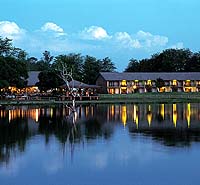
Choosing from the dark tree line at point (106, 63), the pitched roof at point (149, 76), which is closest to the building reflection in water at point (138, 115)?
the dark tree line at point (106, 63)

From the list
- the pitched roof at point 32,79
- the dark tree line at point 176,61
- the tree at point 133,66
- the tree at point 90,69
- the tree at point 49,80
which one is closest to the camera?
the tree at point 49,80

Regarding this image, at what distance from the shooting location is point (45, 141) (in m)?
21.0

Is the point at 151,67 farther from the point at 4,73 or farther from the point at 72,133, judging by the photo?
the point at 72,133

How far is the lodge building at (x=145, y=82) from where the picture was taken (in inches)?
4018

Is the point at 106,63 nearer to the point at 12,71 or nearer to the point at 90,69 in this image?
the point at 90,69

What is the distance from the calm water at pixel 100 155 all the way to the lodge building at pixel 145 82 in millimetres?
75074

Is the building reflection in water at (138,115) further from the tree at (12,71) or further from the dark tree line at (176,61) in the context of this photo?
the dark tree line at (176,61)

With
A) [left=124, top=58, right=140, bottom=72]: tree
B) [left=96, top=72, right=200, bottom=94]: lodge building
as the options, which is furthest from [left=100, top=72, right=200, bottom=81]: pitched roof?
[left=124, top=58, right=140, bottom=72]: tree

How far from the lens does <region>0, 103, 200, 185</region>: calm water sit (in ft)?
42.4

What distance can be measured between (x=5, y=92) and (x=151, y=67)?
59.1m

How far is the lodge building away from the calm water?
7507 cm

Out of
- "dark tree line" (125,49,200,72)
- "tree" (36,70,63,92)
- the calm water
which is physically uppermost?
"dark tree line" (125,49,200,72)

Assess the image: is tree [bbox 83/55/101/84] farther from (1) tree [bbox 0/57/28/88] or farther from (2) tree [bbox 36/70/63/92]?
(1) tree [bbox 0/57/28/88]

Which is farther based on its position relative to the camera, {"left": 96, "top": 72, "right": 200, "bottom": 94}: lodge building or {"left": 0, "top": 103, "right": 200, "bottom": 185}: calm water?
{"left": 96, "top": 72, "right": 200, "bottom": 94}: lodge building
